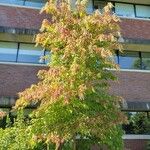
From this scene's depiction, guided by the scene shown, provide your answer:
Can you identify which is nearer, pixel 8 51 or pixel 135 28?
pixel 8 51

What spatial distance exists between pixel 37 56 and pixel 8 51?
1453mm

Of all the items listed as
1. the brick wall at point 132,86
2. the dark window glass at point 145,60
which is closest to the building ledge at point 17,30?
the brick wall at point 132,86

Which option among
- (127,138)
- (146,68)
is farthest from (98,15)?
(146,68)

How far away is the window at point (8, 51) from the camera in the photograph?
21812 millimetres

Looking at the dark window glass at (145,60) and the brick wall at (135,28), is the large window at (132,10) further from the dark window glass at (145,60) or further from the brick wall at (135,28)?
the dark window glass at (145,60)

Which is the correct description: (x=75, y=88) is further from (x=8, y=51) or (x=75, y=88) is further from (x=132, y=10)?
(x=132, y=10)

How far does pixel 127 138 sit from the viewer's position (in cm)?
2161

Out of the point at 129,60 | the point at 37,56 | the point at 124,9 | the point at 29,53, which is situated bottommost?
the point at 37,56

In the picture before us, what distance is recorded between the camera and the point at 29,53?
22344mm

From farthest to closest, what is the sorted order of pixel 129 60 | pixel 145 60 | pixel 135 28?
pixel 135 28 → pixel 145 60 → pixel 129 60

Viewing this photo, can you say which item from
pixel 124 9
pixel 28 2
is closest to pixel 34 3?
pixel 28 2

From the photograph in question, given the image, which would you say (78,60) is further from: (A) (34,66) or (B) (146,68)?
(B) (146,68)

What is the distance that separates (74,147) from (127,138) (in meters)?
8.16

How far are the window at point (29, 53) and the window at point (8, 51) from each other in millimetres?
301
